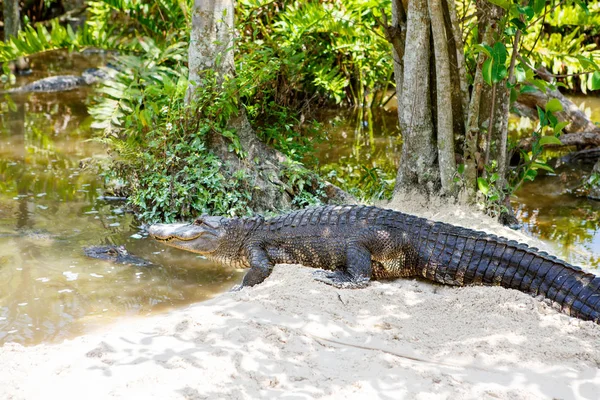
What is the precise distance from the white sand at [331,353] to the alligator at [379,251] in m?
0.19

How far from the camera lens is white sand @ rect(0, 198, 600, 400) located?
11.4 ft

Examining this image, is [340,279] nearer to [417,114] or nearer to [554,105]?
[417,114]

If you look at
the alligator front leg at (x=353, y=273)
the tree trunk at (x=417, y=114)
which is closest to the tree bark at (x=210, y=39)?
the tree trunk at (x=417, y=114)

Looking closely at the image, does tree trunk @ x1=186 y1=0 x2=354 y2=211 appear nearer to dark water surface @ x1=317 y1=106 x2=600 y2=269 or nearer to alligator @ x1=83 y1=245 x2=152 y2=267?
alligator @ x1=83 y1=245 x2=152 y2=267

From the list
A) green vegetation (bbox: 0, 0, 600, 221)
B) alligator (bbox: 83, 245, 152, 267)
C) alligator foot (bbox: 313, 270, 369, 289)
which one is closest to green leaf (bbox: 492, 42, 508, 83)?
green vegetation (bbox: 0, 0, 600, 221)

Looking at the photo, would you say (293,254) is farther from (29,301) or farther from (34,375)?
(34,375)

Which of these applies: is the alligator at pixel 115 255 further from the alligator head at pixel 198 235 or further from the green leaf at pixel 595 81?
the green leaf at pixel 595 81

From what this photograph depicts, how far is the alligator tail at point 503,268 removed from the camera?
4.50 metres

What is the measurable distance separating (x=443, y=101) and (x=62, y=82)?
33.6 feet

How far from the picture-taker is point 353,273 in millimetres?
5215

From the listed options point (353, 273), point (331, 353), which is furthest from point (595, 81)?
point (331, 353)

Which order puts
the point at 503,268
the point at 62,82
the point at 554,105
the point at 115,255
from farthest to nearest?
the point at 62,82 < the point at 115,255 < the point at 554,105 < the point at 503,268

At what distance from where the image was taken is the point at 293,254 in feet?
18.4

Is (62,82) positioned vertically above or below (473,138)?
below
